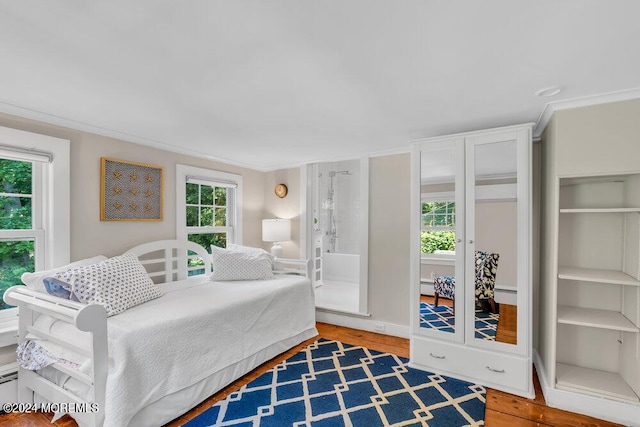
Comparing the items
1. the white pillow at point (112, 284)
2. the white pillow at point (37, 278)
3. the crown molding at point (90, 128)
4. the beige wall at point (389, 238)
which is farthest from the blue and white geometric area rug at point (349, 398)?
the crown molding at point (90, 128)

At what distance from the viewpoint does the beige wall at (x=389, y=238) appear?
3467 millimetres

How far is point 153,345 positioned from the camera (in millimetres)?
1936

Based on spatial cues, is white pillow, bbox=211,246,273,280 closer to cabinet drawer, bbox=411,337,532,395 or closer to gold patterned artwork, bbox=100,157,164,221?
gold patterned artwork, bbox=100,157,164,221

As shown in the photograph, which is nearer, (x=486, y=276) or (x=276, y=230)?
(x=486, y=276)

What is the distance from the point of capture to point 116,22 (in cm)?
126

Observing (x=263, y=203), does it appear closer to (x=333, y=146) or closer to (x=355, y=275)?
(x=333, y=146)

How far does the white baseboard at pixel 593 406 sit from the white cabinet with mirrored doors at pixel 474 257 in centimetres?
16

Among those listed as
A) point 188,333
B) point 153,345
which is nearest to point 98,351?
point 153,345

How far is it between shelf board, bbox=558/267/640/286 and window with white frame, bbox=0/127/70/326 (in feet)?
12.7

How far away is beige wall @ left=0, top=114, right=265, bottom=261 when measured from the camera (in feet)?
8.38

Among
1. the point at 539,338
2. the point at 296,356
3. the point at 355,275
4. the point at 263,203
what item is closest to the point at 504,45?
the point at 539,338

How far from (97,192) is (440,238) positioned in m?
3.14

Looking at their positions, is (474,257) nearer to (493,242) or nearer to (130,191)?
(493,242)

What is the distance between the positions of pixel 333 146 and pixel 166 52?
6.98 feet
